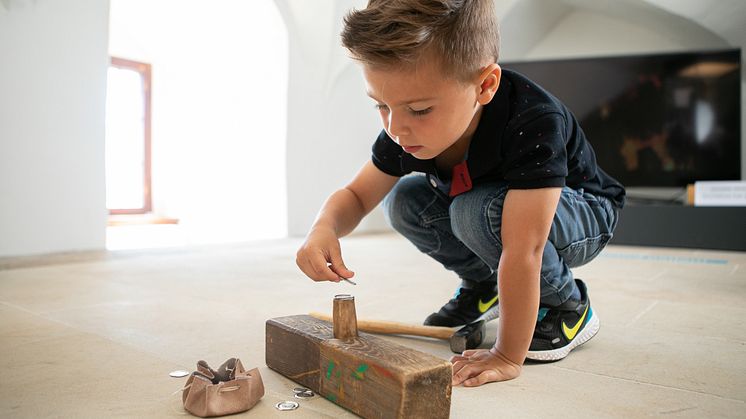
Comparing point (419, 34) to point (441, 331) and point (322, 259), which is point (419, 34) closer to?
point (322, 259)

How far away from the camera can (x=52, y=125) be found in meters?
2.96

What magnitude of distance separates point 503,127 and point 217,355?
67cm

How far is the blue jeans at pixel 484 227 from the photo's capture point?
1.14 m

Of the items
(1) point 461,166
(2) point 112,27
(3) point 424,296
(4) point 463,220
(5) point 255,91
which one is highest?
(2) point 112,27

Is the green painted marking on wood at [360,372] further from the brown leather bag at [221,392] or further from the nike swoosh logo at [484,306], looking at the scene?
the nike swoosh logo at [484,306]

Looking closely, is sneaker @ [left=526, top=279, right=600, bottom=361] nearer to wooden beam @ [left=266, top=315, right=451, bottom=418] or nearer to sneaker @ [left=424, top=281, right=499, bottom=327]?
sneaker @ [left=424, top=281, right=499, bottom=327]

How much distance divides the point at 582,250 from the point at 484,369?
39 centimetres

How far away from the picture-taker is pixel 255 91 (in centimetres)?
480

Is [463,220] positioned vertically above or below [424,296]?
above

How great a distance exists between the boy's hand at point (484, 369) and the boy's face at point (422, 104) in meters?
0.35

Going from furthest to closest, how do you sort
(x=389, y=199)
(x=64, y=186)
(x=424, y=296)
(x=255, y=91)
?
(x=255, y=91), (x=64, y=186), (x=424, y=296), (x=389, y=199)

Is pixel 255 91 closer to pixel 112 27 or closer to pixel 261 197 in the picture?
pixel 261 197

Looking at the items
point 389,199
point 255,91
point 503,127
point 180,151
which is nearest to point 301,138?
point 255,91

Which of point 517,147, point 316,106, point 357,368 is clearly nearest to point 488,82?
point 517,147
